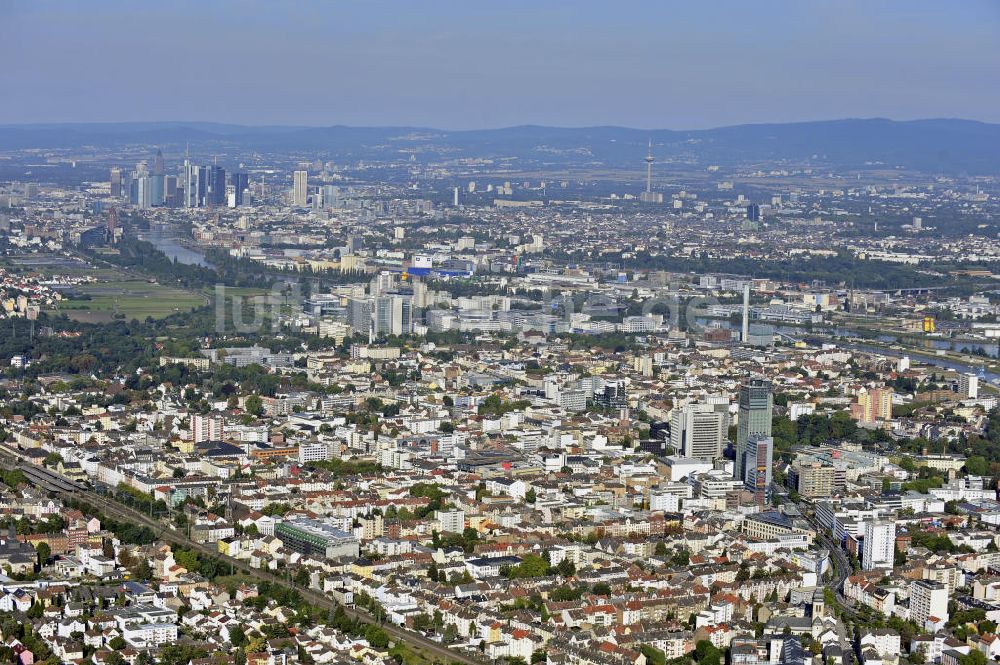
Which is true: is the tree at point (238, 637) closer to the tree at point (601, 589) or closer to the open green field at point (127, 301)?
the tree at point (601, 589)

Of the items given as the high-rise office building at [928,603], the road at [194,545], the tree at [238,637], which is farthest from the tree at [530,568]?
the high-rise office building at [928,603]

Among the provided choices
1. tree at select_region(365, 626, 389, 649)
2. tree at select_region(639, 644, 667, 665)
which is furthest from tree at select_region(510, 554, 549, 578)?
tree at select_region(639, 644, 667, 665)

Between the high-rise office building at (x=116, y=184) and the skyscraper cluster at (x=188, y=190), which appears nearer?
the skyscraper cluster at (x=188, y=190)

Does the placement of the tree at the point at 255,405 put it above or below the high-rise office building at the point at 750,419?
below

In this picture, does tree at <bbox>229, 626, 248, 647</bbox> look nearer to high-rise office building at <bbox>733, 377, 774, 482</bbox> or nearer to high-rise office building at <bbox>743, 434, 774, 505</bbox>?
high-rise office building at <bbox>743, 434, 774, 505</bbox>

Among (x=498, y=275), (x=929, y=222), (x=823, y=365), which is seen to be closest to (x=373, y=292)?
(x=498, y=275)

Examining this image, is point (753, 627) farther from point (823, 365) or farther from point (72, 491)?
point (823, 365)
